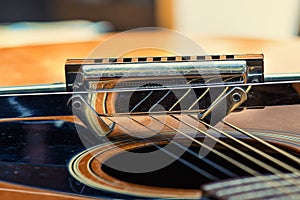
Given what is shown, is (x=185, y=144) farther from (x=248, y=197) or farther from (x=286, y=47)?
(x=286, y=47)

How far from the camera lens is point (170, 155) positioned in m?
0.54

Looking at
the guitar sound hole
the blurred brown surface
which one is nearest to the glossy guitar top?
the guitar sound hole

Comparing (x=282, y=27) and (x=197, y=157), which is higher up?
(x=197, y=157)

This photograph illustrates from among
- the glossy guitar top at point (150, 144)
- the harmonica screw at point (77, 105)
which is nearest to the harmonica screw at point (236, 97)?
the glossy guitar top at point (150, 144)

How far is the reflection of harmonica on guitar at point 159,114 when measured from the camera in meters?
0.53

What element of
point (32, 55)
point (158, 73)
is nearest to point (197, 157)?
point (158, 73)

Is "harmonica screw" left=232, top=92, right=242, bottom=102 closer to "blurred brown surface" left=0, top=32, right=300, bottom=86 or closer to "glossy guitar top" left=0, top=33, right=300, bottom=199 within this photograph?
"glossy guitar top" left=0, top=33, right=300, bottom=199

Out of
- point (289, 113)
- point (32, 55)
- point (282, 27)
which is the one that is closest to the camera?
point (289, 113)

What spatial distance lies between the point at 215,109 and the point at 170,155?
108 millimetres

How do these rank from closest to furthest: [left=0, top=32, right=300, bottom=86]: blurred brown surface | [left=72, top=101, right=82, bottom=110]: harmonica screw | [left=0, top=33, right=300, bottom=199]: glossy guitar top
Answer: [left=0, top=33, right=300, bottom=199]: glossy guitar top, [left=72, top=101, right=82, bottom=110]: harmonica screw, [left=0, top=32, right=300, bottom=86]: blurred brown surface

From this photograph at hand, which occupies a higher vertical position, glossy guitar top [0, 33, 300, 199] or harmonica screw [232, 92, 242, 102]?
harmonica screw [232, 92, 242, 102]

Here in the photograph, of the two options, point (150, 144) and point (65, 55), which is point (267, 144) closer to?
point (150, 144)

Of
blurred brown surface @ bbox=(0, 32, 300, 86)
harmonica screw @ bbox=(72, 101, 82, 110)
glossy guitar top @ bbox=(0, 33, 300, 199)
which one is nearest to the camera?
glossy guitar top @ bbox=(0, 33, 300, 199)

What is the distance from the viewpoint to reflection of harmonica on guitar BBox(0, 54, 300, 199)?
0.53 metres
